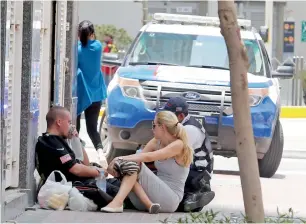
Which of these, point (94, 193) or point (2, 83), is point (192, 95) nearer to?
point (94, 193)

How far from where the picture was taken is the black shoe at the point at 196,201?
9.65m

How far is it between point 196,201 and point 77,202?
3.81 ft

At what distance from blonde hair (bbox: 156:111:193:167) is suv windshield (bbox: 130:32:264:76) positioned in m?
4.31

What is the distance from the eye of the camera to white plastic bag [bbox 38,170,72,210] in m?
9.23

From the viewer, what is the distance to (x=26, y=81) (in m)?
9.09

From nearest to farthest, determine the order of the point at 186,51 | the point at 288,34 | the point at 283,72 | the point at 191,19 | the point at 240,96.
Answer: the point at 240,96 < the point at 186,51 < the point at 191,19 < the point at 283,72 < the point at 288,34

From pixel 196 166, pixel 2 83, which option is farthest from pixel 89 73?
pixel 2 83

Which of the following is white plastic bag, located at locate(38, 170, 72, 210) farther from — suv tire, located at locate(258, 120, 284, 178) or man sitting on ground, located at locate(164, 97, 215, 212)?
suv tire, located at locate(258, 120, 284, 178)

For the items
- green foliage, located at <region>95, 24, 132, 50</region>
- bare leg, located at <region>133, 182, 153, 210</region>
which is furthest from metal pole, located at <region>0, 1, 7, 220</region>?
green foliage, located at <region>95, 24, 132, 50</region>

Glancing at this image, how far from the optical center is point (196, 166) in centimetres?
996

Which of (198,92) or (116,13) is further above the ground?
(198,92)

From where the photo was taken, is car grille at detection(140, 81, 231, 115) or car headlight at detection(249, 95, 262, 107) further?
car headlight at detection(249, 95, 262, 107)

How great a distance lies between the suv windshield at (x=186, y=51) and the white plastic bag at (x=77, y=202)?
4.63m

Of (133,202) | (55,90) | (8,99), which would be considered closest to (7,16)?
(8,99)
